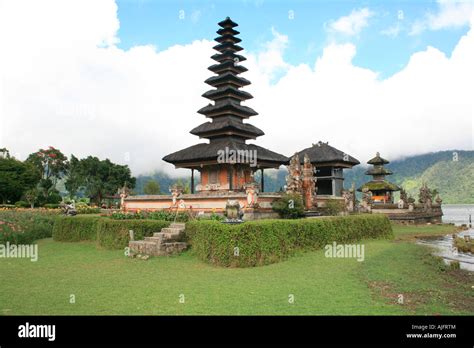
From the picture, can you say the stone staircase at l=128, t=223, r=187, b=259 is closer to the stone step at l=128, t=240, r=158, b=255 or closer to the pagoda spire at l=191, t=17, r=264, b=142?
the stone step at l=128, t=240, r=158, b=255

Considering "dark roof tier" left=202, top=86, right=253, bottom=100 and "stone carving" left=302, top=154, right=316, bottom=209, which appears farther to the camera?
"dark roof tier" left=202, top=86, right=253, bottom=100

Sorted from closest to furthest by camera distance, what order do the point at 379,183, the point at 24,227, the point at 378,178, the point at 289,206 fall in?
the point at 289,206 < the point at 24,227 < the point at 379,183 < the point at 378,178

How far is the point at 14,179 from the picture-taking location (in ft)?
171

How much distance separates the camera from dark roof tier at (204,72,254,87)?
117ft

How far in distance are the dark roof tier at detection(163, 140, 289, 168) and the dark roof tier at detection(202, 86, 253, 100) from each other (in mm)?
5018

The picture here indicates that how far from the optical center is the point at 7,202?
52.8 meters

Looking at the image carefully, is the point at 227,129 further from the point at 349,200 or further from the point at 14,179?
the point at 14,179

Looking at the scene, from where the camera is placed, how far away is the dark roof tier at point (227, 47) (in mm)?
36756

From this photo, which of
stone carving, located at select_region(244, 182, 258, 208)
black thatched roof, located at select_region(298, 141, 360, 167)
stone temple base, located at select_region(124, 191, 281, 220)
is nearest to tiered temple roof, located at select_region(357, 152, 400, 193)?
black thatched roof, located at select_region(298, 141, 360, 167)

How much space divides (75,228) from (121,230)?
6057mm

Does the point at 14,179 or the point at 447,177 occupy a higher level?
the point at 447,177

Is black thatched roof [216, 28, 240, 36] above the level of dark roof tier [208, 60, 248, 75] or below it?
above

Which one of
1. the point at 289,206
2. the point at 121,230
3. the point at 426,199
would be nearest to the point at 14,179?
the point at 121,230
